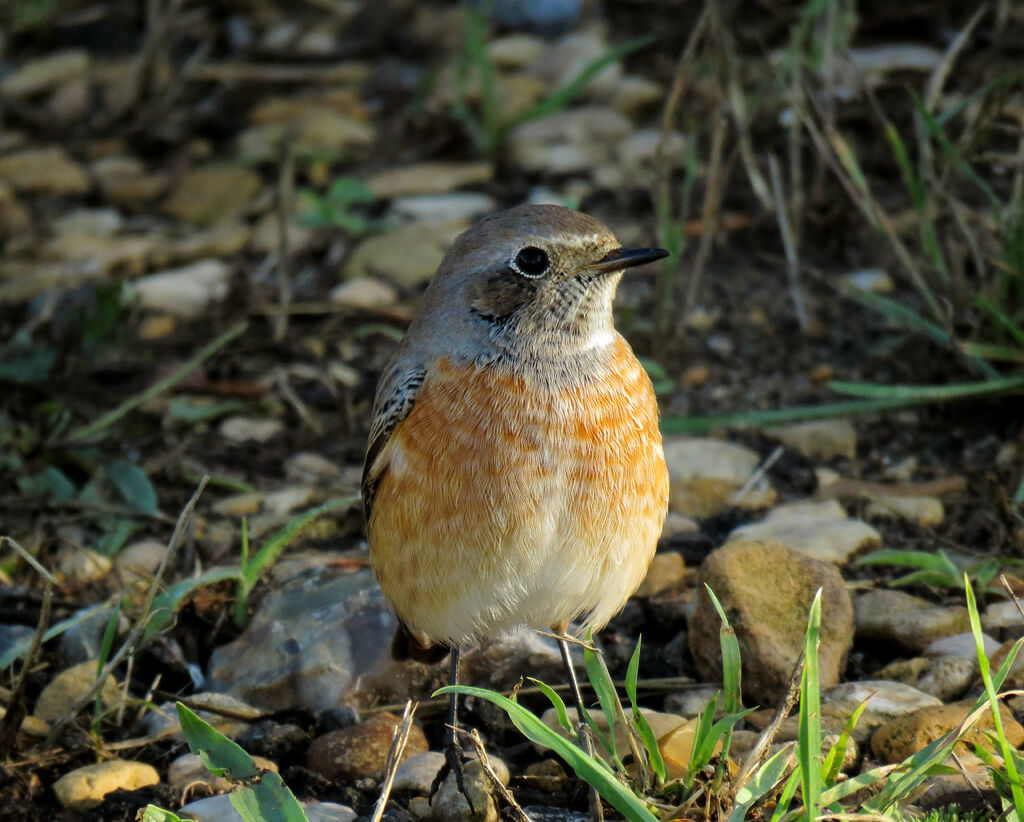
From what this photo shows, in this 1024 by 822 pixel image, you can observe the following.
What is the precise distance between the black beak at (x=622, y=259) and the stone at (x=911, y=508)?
1.74 m

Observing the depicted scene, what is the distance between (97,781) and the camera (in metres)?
4.07

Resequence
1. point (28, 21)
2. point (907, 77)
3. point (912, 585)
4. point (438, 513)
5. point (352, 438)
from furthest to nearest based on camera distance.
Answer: point (28, 21)
point (907, 77)
point (352, 438)
point (912, 585)
point (438, 513)

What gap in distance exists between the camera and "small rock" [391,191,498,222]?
8078 mm

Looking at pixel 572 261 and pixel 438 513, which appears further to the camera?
pixel 572 261

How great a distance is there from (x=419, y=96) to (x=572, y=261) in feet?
17.4

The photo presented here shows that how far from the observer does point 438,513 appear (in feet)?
13.4

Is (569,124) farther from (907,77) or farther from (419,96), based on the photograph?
(907,77)

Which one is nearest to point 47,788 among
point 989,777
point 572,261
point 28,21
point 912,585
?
point 572,261

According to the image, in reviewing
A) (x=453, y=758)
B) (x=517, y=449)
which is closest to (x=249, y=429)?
(x=517, y=449)

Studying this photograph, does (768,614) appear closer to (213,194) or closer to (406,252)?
(406,252)

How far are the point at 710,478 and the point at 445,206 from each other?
3.10m

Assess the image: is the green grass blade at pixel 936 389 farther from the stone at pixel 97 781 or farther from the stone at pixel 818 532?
the stone at pixel 97 781

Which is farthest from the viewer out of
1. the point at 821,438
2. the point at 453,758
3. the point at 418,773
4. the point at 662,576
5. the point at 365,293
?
the point at 365,293

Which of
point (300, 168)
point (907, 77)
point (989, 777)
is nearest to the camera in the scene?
point (989, 777)
